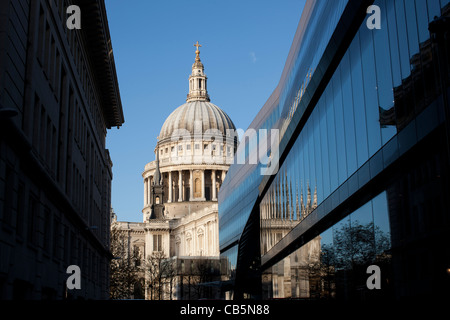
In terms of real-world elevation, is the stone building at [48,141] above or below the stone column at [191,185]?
below

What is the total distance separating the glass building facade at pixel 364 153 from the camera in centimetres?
1973

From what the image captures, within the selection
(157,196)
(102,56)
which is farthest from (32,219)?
(157,196)

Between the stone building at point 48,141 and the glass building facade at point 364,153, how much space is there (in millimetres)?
11329

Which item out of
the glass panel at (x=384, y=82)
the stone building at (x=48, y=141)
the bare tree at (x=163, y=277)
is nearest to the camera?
the glass panel at (x=384, y=82)

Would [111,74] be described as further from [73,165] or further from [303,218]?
[303,218]

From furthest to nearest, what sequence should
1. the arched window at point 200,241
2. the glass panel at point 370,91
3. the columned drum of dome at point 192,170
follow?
1. the columned drum of dome at point 192,170
2. the arched window at point 200,241
3. the glass panel at point 370,91

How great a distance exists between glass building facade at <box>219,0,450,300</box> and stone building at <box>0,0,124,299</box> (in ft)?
37.2

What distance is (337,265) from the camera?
1239 inches

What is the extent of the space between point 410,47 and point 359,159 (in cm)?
700

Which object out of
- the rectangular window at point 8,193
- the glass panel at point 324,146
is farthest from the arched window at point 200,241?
the rectangular window at point 8,193

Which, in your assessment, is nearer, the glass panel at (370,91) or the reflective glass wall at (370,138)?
the reflective glass wall at (370,138)

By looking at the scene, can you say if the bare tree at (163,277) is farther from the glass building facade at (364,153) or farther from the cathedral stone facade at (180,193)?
the glass building facade at (364,153)

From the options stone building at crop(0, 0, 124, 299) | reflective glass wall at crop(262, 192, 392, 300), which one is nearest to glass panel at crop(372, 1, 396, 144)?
reflective glass wall at crop(262, 192, 392, 300)
